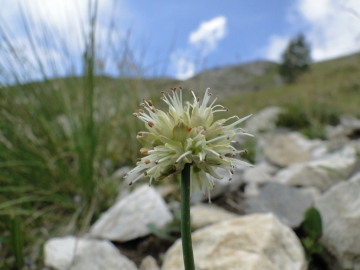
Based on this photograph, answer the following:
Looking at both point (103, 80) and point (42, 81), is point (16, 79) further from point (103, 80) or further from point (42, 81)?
point (103, 80)

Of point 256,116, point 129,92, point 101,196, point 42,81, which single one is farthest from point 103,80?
point 256,116

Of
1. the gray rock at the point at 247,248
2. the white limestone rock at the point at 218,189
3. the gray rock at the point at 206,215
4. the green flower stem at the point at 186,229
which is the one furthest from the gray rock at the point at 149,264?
the green flower stem at the point at 186,229

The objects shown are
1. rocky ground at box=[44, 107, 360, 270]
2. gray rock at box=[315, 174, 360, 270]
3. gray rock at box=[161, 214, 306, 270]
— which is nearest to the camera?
gray rock at box=[161, 214, 306, 270]

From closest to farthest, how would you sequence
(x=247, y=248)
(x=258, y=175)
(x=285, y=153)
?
(x=247, y=248) → (x=258, y=175) → (x=285, y=153)

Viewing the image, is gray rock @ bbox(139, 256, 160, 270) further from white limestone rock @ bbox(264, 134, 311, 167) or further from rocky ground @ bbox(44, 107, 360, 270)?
white limestone rock @ bbox(264, 134, 311, 167)

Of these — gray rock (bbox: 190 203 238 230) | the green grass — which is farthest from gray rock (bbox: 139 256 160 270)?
the green grass

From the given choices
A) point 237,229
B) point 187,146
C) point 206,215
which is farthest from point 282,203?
point 187,146

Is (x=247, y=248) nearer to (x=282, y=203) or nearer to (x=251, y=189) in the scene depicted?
(x=282, y=203)
